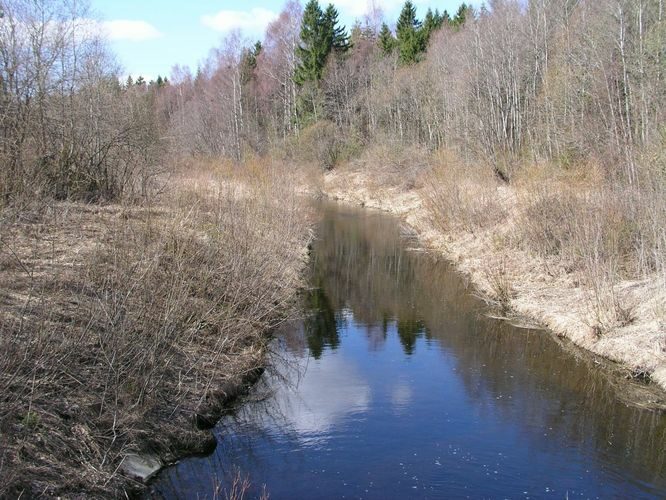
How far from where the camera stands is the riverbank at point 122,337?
22.7ft

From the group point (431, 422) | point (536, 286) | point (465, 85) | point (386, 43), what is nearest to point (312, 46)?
point (386, 43)

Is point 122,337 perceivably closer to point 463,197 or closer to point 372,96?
point 463,197

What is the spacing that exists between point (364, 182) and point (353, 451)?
34.9m

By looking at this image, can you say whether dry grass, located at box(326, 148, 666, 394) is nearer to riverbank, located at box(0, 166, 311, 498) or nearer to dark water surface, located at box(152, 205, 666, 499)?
dark water surface, located at box(152, 205, 666, 499)

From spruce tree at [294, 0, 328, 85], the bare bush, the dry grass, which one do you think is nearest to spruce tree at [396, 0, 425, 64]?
spruce tree at [294, 0, 328, 85]

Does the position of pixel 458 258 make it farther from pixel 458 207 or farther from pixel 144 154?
pixel 144 154

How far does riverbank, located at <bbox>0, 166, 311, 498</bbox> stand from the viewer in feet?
22.7

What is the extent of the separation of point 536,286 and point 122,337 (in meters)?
11.3

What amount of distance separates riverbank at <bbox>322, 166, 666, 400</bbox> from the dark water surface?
621 mm

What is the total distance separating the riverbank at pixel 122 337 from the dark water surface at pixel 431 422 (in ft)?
2.13

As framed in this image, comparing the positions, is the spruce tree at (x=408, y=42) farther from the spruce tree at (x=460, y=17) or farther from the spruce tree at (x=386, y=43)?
the spruce tree at (x=460, y=17)

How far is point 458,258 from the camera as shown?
21.2 m

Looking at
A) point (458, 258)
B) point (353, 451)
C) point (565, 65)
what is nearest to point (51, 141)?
point (353, 451)

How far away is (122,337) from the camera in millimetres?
8188
